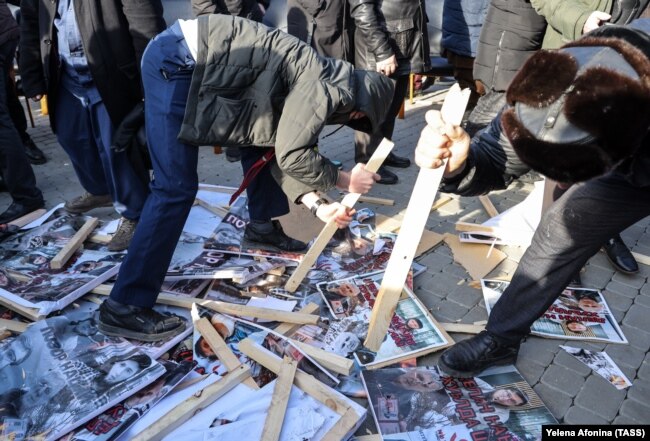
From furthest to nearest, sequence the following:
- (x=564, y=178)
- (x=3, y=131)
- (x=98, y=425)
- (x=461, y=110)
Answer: (x=3, y=131) → (x=98, y=425) → (x=461, y=110) → (x=564, y=178)

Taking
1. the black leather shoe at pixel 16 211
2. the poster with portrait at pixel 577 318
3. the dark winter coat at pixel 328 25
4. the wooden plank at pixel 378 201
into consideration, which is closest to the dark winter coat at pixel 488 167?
the poster with portrait at pixel 577 318

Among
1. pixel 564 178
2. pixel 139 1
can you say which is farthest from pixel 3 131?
A: pixel 564 178

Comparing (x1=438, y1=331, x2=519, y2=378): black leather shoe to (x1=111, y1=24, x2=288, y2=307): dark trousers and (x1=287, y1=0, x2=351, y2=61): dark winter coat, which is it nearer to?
(x1=111, y1=24, x2=288, y2=307): dark trousers

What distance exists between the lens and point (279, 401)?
210cm

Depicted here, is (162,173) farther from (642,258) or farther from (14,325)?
(642,258)

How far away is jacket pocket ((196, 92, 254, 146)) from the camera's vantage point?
223 cm

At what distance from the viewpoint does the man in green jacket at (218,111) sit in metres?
2.22

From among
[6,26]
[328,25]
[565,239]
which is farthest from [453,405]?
[6,26]

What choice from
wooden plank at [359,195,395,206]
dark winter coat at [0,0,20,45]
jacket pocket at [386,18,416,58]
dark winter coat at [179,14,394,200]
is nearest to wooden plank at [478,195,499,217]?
wooden plank at [359,195,395,206]

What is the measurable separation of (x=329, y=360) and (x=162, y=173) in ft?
3.75

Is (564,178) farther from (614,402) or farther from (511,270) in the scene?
(511,270)

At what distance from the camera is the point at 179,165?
2379mm

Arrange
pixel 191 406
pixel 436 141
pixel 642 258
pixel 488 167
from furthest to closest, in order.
Result: pixel 642 258 < pixel 191 406 < pixel 488 167 < pixel 436 141

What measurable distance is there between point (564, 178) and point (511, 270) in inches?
76.0
